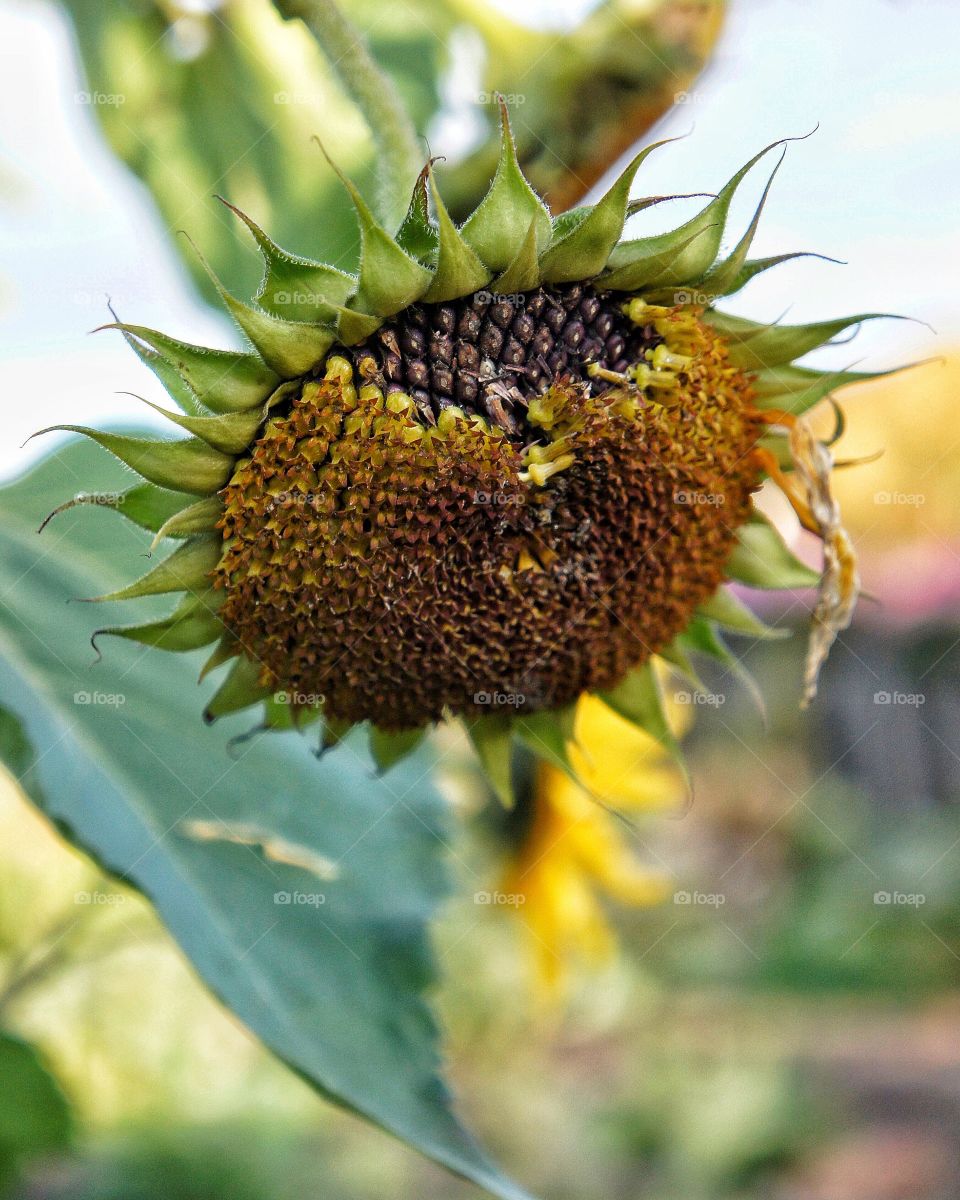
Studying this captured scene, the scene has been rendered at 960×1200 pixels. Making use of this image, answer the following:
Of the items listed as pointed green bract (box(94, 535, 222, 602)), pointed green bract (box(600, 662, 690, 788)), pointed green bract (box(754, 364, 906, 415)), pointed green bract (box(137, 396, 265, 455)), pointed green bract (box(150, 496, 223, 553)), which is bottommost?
pointed green bract (box(600, 662, 690, 788))

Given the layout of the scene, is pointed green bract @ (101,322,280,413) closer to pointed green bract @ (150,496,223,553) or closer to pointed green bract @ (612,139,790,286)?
pointed green bract @ (150,496,223,553)

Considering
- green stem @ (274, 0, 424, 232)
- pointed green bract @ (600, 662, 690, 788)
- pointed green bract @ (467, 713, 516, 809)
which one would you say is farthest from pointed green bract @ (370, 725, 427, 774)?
green stem @ (274, 0, 424, 232)

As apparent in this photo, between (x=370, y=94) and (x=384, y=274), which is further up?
(x=370, y=94)

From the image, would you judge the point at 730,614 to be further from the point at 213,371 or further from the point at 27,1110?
the point at 27,1110

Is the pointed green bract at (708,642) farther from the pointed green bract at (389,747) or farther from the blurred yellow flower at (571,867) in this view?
the blurred yellow flower at (571,867)

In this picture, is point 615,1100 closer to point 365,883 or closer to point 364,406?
point 365,883

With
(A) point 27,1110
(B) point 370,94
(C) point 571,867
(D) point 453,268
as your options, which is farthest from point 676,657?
(C) point 571,867
